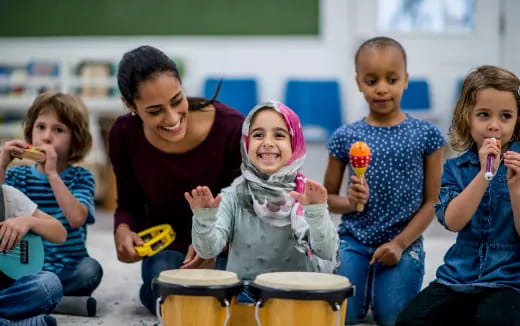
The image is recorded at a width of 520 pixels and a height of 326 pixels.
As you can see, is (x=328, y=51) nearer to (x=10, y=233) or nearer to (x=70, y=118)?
(x=70, y=118)

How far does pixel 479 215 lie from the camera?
1.94 meters

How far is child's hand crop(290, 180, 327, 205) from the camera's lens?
67.9 inches

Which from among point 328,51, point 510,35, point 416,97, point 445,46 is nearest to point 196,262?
point 416,97

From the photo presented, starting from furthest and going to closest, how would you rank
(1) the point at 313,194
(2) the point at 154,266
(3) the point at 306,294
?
(2) the point at 154,266 → (1) the point at 313,194 → (3) the point at 306,294

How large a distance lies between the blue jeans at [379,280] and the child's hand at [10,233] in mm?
991

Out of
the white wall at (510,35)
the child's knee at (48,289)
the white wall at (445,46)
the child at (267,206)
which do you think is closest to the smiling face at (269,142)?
the child at (267,206)

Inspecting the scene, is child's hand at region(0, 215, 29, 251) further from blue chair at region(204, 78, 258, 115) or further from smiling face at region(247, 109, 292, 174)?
blue chair at region(204, 78, 258, 115)

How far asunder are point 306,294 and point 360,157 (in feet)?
2.30

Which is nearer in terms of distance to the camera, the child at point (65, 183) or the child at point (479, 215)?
the child at point (479, 215)

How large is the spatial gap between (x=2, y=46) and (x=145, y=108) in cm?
408

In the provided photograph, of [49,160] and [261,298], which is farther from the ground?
[49,160]

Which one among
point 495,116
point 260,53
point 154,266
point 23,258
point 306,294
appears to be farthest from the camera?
point 260,53

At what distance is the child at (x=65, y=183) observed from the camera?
232 cm

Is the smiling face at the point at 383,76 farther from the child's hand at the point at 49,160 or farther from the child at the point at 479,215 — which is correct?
the child's hand at the point at 49,160
